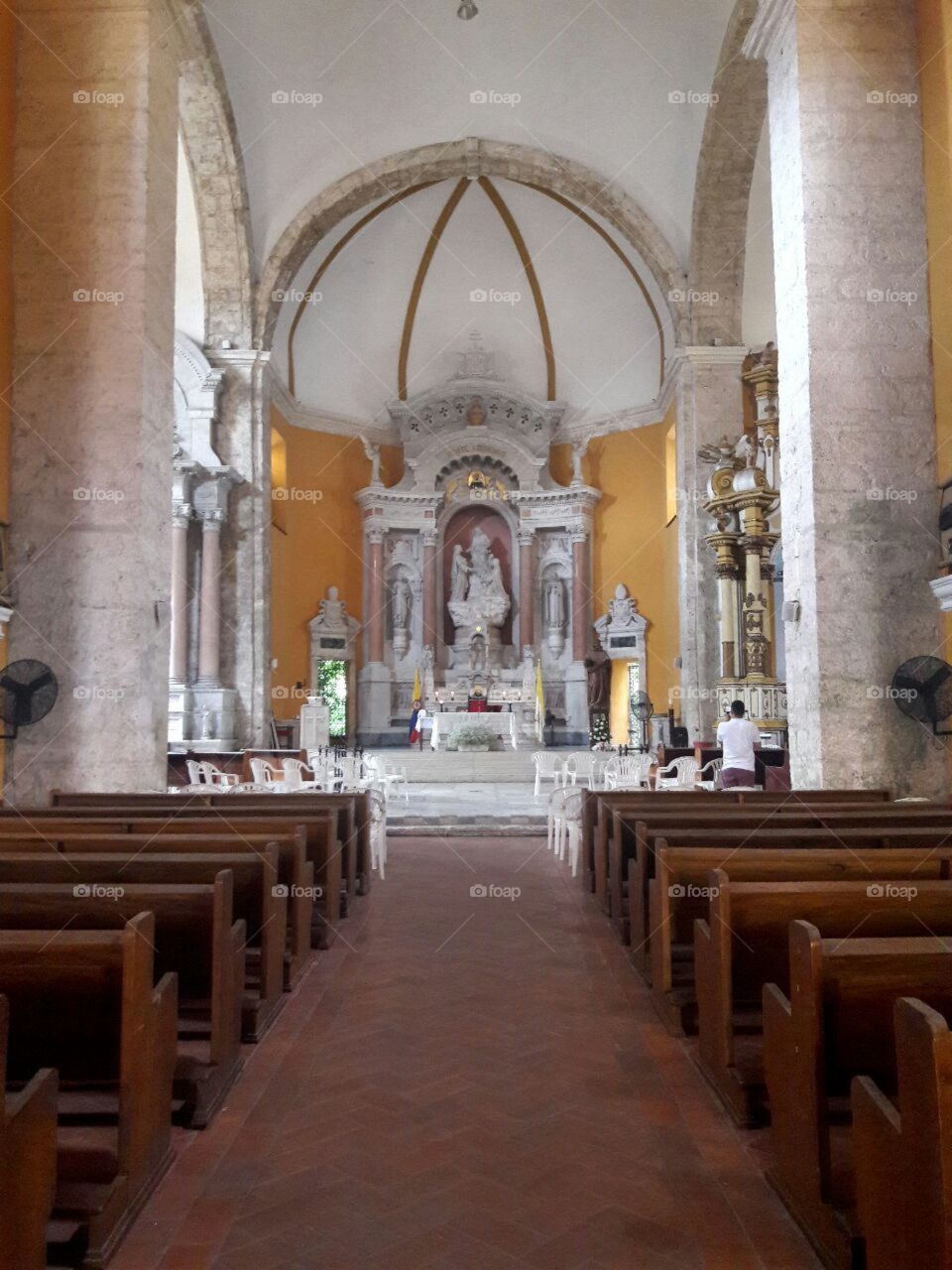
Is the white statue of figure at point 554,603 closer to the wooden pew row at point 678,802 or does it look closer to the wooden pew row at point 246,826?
the wooden pew row at point 678,802

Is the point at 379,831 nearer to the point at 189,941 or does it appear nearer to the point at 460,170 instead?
the point at 189,941

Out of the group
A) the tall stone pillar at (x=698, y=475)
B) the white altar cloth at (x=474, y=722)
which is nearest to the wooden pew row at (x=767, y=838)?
the tall stone pillar at (x=698, y=475)

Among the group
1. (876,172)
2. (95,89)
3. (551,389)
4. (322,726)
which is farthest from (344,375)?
(876,172)

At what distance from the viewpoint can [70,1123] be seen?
2.40 m

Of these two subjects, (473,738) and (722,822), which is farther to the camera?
(473,738)

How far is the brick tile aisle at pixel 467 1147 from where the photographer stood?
2.25 meters

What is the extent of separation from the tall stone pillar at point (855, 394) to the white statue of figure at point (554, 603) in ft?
44.4

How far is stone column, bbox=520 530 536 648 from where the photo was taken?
2216cm

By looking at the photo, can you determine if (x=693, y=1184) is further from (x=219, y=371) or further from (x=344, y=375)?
(x=344, y=375)

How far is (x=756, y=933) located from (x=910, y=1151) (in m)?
1.37

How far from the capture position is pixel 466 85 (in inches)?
615

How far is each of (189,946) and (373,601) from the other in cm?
1900

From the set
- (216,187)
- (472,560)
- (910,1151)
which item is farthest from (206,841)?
(472,560)

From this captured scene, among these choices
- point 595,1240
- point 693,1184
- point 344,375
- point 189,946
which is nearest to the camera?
point 595,1240
